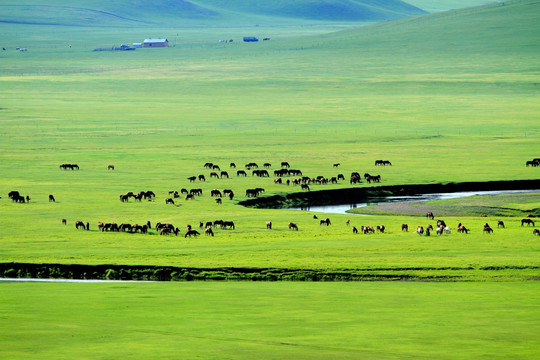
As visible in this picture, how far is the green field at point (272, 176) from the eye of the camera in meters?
22.8

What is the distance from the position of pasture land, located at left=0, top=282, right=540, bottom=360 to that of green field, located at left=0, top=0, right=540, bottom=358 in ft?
0.31

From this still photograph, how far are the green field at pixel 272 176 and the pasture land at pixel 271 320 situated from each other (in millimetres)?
94

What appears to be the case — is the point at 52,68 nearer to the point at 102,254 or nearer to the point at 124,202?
the point at 124,202

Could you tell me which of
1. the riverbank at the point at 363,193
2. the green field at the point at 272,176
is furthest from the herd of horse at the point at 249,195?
the riverbank at the point at 363,193

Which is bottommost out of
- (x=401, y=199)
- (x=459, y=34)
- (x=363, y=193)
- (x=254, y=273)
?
(x=254, y=273)

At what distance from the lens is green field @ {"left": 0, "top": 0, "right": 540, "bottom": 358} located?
2278cm

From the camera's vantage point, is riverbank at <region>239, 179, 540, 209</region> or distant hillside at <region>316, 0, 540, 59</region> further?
distant hillside at <region>316, 0, 540, 59</region>

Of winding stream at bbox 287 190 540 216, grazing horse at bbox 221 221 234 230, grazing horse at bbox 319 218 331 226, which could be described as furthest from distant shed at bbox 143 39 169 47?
grazing horse at bbox 221 221 234 230

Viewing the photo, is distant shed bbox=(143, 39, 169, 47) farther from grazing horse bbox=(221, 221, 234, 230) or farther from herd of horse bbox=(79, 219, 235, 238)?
grazing horse bbox=(221, 221, 234, 230)

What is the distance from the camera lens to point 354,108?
95.1 m

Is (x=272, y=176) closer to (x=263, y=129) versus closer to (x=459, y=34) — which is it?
(x=263, y=129)

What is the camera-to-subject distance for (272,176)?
50969mm

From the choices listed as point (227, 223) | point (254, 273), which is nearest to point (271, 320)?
point (254, 273)

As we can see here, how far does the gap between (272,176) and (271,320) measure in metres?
27.7
